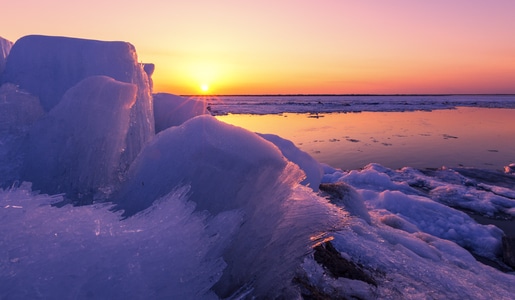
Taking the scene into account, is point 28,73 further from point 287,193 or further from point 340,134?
point 340,134

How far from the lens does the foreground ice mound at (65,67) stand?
136 inches

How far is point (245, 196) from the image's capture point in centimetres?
212

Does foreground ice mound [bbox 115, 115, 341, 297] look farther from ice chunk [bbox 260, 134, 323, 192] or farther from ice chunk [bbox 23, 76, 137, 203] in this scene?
ice chunk [bbox 260, 134, 323, 192]

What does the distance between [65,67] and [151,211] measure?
2457 mm

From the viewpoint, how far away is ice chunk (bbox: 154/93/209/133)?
4.94 meters

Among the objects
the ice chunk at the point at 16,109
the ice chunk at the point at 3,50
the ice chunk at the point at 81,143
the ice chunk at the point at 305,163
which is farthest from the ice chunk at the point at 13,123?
the ice chunk at the point at 305,163

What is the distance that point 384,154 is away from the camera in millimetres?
13188

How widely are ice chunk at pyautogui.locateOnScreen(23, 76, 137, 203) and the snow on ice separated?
1cm

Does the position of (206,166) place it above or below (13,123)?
below

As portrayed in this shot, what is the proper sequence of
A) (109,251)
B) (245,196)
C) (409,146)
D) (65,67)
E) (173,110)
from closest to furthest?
1. (109,251)
2. (245,196)
3. (65,67)
4. (173,110)
5. (409,146)

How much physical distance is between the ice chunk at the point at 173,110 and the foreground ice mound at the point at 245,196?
8.57 ft

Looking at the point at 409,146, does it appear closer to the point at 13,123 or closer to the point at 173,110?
the point at 173,110

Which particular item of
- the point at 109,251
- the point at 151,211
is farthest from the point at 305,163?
the point at 109,251

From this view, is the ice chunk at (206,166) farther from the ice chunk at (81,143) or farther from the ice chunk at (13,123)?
the ice chunk at (13,123)
